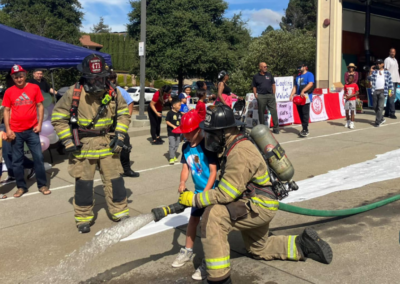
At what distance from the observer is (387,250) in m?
4.17

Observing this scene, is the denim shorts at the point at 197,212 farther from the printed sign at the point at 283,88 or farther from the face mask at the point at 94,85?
the printed sign at the point at 283,88

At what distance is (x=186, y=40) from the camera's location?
1994 cm

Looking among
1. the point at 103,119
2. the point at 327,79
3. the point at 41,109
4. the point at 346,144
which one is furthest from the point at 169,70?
the point at 103,119

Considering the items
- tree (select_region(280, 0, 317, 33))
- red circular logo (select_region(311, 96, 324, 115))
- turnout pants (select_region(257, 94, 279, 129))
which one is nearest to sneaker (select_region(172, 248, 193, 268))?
turnout pants (select_region(257, 94, 279, 129))

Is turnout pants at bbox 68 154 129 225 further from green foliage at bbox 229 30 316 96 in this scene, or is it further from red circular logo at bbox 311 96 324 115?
green foliage at bbox 229 30 316 96

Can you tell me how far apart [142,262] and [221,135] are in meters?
1.54

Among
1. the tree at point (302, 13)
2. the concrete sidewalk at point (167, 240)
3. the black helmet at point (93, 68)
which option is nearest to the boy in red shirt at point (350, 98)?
the concrete sidewalk at point (167, 240)

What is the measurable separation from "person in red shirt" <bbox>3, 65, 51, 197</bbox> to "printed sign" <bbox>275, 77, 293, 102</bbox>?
817 cm

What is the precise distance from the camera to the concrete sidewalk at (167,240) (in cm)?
384

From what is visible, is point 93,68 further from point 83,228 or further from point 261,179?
point 261,179

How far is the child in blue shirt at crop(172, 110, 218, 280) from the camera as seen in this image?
3779 mm

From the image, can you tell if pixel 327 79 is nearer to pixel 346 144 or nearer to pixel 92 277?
pixel 346 144

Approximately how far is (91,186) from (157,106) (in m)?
5.08

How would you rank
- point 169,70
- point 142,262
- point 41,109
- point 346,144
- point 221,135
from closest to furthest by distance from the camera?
point 221,135
point 142,262
point 41,109
point 346,144
point 169,70
